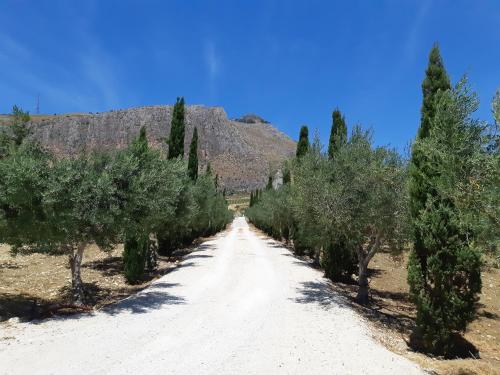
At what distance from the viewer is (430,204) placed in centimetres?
912

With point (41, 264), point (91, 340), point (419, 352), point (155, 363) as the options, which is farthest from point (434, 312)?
point (41, 264)

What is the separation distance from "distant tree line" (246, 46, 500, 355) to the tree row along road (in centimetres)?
197

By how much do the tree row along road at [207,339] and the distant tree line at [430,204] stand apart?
197 cm

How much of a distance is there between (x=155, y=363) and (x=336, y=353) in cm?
412

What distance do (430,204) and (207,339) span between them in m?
6.33

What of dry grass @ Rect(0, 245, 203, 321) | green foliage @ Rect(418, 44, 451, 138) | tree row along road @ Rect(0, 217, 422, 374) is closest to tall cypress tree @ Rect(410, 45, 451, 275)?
green foliage @ Rect(418, 44, 451, 138)

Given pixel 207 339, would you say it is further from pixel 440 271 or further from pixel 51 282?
pixel 51 282

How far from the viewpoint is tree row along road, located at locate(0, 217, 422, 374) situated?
26.1 ft

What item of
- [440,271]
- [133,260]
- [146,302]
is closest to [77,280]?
[146,302]

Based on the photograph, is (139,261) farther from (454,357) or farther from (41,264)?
(454,357)

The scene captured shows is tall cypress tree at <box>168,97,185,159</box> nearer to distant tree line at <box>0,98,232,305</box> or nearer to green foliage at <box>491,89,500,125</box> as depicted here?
distant tree line at <box>0,98,232,305</box>

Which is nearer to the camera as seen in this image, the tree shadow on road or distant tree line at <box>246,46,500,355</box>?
distant tree line at <box>246,46,500,355</box>

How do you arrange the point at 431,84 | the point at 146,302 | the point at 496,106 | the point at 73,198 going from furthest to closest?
the point at 146,302, the point at 431,84, the point at 73,198, the point at 496,106

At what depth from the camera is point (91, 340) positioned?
9320 mm
